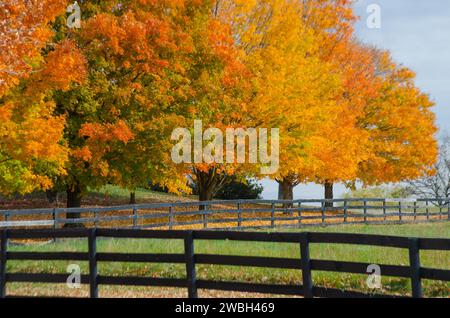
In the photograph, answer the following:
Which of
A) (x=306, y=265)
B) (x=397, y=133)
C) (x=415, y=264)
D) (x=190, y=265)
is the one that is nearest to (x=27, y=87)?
(x=190, y=265)

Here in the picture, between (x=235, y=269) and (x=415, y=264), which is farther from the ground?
(x=415, y=264)

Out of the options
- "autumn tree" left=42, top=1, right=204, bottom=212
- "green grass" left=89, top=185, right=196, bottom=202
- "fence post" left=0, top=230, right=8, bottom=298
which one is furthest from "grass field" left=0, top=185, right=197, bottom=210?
"fence post" left=0, top=230, right=8, bottom=298

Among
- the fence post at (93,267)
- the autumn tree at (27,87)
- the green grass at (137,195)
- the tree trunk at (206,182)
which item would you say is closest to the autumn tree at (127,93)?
the autumn tree at (27,87)

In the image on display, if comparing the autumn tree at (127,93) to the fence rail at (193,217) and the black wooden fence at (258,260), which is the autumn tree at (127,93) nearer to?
the fence rail at (193,217)

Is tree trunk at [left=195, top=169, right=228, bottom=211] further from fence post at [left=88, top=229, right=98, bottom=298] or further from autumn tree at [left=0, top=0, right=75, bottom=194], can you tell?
fence post at [left=88, top=229, right=98, bottom=298]

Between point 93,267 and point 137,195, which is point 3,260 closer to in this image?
point 93,267

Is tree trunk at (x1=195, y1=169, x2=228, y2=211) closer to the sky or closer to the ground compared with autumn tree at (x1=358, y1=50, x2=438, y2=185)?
closer to the ground

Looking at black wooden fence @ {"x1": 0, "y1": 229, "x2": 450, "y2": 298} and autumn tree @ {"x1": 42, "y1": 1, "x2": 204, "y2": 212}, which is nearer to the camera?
black wooden fence @ {"x1": 0, "y1": 229, "x2": 450, "y2": 298}

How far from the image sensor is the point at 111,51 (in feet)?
90.1
